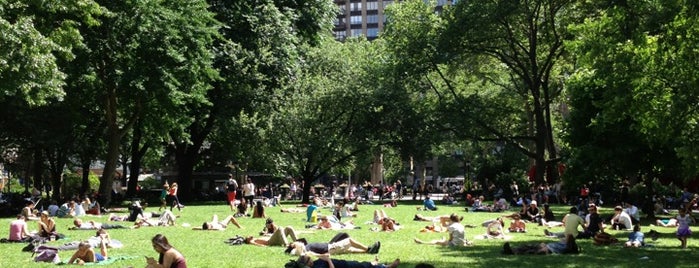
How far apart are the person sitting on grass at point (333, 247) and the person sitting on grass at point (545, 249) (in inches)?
118

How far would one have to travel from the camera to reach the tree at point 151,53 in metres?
30.3

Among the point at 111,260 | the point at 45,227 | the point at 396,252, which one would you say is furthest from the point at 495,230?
the point at 45,227

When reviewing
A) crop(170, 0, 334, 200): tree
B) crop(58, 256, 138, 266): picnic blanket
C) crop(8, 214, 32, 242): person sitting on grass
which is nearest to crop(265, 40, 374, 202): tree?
crop(170, 0, 334, 200): tree

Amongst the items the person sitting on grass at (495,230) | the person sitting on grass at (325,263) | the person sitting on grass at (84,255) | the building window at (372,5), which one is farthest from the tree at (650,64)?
the building window at (372,5)

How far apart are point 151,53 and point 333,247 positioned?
18013mm

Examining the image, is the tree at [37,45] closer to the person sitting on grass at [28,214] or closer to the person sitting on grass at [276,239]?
the person sitting on grass at [28,214]

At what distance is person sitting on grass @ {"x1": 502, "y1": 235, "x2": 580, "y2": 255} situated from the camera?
1642 cm

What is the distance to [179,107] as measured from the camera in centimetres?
3412

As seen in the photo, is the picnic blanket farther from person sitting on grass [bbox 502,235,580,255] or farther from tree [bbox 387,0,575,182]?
tree [bbox 387,0,575,182]

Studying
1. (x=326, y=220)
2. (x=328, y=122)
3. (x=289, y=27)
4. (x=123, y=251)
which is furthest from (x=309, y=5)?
(x=123, y=251)

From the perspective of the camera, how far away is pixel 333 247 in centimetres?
1585

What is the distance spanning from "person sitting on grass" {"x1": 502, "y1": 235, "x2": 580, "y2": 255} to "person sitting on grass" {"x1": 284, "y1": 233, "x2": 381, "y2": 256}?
2.99 meters

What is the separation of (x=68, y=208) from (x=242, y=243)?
14.3 m

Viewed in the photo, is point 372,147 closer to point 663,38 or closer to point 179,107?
point 179,107
